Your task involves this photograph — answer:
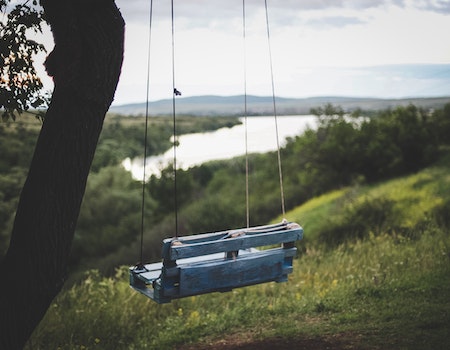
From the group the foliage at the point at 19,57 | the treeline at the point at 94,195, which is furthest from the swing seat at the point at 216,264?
the treeline at the point at 94,195

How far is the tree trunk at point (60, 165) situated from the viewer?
446 cm

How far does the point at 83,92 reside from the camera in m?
4.57

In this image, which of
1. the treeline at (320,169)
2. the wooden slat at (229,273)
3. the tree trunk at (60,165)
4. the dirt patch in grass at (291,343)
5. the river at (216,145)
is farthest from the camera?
the river at (216,145)

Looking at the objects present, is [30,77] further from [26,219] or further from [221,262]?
[221,262]

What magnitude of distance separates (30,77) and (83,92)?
0.89 m

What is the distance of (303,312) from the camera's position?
704 cm

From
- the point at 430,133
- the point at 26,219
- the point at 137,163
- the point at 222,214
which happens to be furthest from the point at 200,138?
the point at 26,219

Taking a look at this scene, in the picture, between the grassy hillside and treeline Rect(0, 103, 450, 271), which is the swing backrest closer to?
the grassy hillside

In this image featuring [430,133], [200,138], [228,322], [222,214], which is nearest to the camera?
[228,322]

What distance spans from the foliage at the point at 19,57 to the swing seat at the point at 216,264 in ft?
5.70

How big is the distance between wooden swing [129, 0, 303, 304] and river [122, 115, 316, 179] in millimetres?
33671

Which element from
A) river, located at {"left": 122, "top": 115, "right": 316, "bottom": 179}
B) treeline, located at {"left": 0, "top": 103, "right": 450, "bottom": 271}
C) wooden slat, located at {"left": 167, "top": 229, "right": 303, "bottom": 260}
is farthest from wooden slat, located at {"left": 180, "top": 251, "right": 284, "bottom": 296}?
river, located at {"left": 122, "top": 115, "right": 316, "bottom": 179}

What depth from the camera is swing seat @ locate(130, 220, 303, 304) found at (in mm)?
4857

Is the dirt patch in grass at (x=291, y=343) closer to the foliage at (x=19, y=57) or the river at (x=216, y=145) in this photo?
the foliage at (x=19, y=57)
